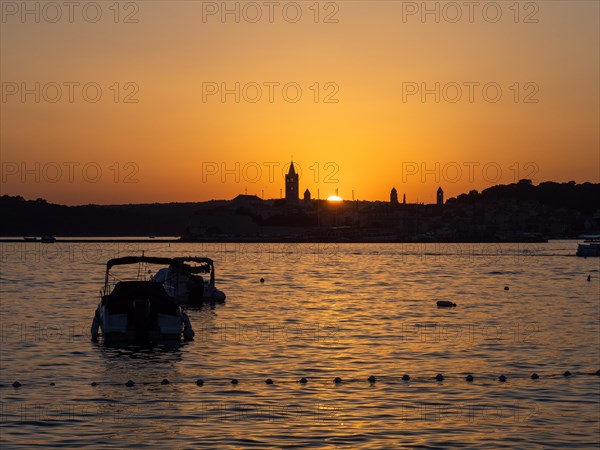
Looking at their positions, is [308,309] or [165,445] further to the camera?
[308,309]

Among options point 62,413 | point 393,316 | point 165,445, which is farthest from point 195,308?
point 165,445

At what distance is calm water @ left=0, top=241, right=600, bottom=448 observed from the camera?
74.4 feet

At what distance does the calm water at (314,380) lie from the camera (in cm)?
2267

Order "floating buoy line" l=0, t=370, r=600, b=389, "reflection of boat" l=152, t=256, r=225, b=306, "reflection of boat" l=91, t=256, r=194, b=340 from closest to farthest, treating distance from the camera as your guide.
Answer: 1. "floating buoy line" l=0, t=370, r=600, b=389
2. "reflection of boat" l=91, t=256, r=194, b=340
3. "reflection of boat" l=152, t=256, r=225, b=306

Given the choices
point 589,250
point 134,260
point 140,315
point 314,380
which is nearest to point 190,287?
point 134,260

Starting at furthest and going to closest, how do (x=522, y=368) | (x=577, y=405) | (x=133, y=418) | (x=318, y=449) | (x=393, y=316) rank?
(x=393, y=316)
(x=522, y=368)
(x=577, y=405)
(x=133, y=418)
(x=318, y=449)

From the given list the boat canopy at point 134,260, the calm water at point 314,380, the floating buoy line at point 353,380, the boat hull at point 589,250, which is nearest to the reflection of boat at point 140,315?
the calm water at point 314,380

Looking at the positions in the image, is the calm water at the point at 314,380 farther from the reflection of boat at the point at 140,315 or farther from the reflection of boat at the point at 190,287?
the reflection of boat at the point at 190,287

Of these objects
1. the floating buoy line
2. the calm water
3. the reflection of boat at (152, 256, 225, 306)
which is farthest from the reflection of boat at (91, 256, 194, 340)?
the reflection of boat at (152, 256, 225, 306)

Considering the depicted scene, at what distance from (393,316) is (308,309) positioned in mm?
7743

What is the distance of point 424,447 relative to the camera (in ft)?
70.0

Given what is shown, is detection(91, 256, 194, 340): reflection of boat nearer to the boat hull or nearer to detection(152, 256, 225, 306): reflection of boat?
detection(152, 256, 225, 306): reflection of boat

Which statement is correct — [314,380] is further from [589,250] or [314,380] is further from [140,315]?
[589,250]

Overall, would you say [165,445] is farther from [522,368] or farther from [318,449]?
[522,368]
